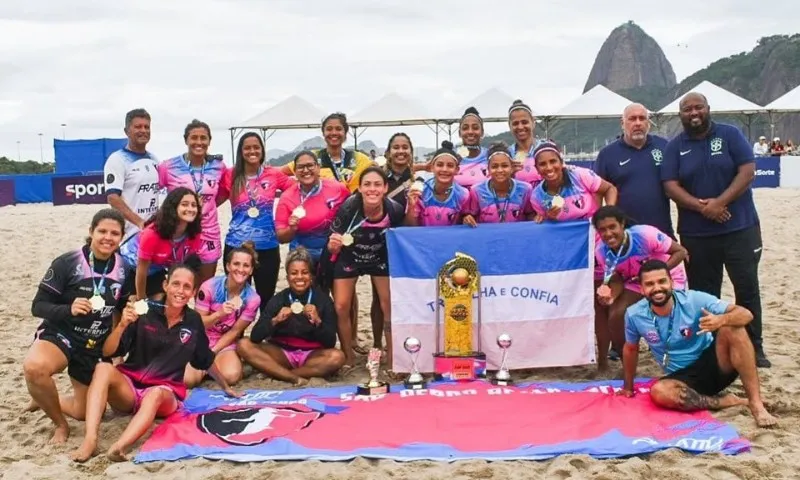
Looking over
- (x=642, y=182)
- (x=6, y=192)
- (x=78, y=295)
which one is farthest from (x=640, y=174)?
(x=6, y=192)

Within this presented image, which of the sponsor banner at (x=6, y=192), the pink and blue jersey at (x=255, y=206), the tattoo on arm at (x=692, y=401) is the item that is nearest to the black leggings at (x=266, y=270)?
the pink and blue jersey at (x=255, y=206)

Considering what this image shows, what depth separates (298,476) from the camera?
384 cm

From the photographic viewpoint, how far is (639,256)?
209 inches

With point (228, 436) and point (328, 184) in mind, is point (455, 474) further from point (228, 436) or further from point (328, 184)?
point (328, 184)

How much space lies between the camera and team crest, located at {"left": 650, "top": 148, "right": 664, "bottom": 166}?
574cm

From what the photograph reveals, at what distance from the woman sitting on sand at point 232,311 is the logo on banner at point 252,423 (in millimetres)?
802

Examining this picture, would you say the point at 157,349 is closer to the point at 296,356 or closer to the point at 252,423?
the point at 252,423

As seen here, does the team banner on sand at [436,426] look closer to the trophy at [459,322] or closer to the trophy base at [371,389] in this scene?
the trophy base at [371,389]

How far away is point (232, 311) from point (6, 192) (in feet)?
65.6

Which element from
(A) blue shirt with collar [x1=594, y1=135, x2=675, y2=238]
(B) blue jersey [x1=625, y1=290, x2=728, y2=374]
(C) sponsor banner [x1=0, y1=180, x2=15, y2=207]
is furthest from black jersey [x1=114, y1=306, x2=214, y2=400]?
(C) sponsor banner [x1=0, y1=180, x2=15, y2=207]

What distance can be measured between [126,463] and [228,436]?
1.93ft

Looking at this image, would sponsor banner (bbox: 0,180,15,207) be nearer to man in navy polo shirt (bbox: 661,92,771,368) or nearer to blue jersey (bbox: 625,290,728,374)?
man in navy polo shirt (bbox: 661,92,771,368)

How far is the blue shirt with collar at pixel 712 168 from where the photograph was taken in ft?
18.2

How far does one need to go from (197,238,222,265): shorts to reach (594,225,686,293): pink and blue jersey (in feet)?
10.2
